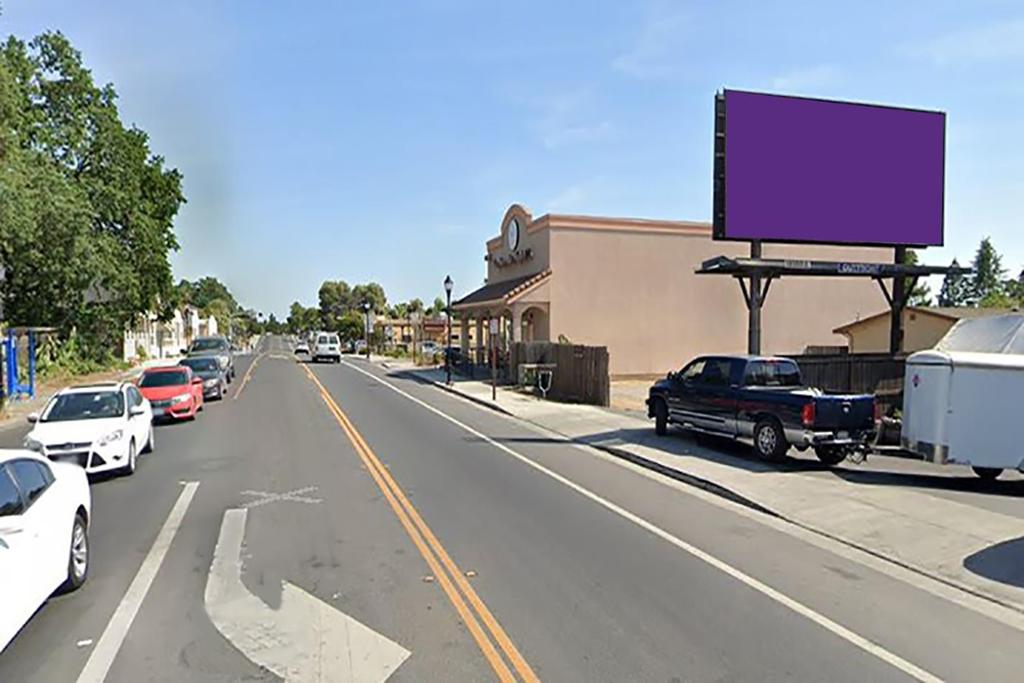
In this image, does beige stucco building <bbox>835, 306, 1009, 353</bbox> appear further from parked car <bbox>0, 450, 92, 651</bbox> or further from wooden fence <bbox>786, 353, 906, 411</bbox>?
parked car <bbox>0, 450, 92, 651</bbox>

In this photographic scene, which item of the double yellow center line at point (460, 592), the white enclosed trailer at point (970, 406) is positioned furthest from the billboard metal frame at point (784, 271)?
the double yellow center line at point (460, 592)

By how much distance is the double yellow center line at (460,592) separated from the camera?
5.16 metres

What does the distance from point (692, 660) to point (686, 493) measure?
6063mm

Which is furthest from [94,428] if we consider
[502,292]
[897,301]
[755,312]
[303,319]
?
[303,319]

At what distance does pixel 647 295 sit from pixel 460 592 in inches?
1138

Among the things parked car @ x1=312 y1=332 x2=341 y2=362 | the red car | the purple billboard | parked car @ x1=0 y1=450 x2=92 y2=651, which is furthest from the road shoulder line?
parked car @ x1=312 y1=332 x2=341 y2=362

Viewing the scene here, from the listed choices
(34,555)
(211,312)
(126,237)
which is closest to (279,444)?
(34,555)

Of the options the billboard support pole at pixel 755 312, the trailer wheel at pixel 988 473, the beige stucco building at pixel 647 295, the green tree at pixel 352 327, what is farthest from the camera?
the green tree at pixel 352 327

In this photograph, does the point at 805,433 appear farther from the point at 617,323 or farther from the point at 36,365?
the point at 36,365

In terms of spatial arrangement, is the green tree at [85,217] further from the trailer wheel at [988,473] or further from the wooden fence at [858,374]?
the trailer wheel at [988,473]

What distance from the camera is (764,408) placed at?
44.0 feet

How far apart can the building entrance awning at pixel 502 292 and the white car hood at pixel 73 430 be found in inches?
839

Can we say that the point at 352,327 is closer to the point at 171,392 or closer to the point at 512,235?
the point at 512,235

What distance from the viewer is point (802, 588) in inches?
272
